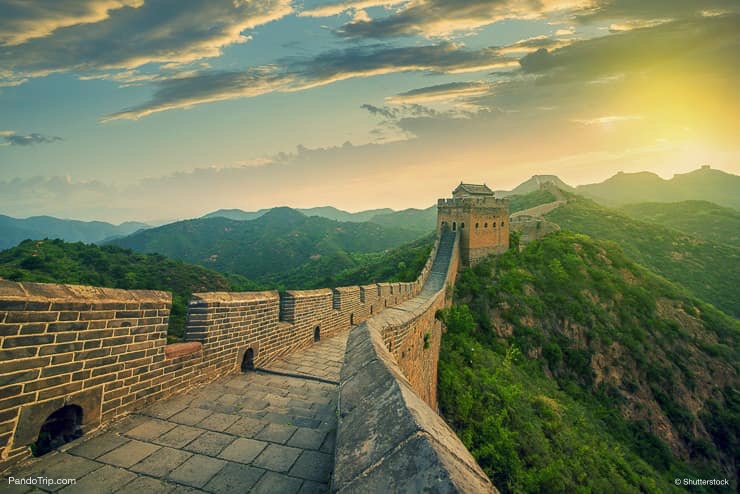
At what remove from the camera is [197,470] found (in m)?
2.62

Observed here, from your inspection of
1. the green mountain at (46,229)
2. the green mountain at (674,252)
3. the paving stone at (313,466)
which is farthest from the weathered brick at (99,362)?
the green mountain at (46,229)

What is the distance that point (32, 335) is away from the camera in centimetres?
258

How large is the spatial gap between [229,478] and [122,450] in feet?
3.38

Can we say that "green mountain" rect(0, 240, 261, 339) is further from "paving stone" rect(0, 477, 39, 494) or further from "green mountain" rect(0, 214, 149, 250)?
"green mountain" rect(0, 214, 149, 250)

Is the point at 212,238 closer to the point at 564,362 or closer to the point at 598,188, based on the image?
the point at 564,362

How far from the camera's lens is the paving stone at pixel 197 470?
2.49 m

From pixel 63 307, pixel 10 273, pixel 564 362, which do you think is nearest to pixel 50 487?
pixel 63 307

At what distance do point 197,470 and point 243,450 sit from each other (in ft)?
1.46

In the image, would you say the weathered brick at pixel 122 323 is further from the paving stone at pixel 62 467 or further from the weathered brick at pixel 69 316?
the paving stone at pixel 62 467

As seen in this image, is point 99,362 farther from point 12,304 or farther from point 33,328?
point 12,304

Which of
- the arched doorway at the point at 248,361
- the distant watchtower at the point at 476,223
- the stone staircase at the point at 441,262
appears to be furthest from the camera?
the distant watchtower at the point at 476,223

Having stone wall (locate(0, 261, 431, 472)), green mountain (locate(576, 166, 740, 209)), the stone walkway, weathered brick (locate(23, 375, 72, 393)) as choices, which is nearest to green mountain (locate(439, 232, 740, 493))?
the stone walkway

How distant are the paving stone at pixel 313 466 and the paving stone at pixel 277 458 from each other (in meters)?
0.06

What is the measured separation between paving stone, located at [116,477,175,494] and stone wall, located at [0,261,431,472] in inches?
34.4
